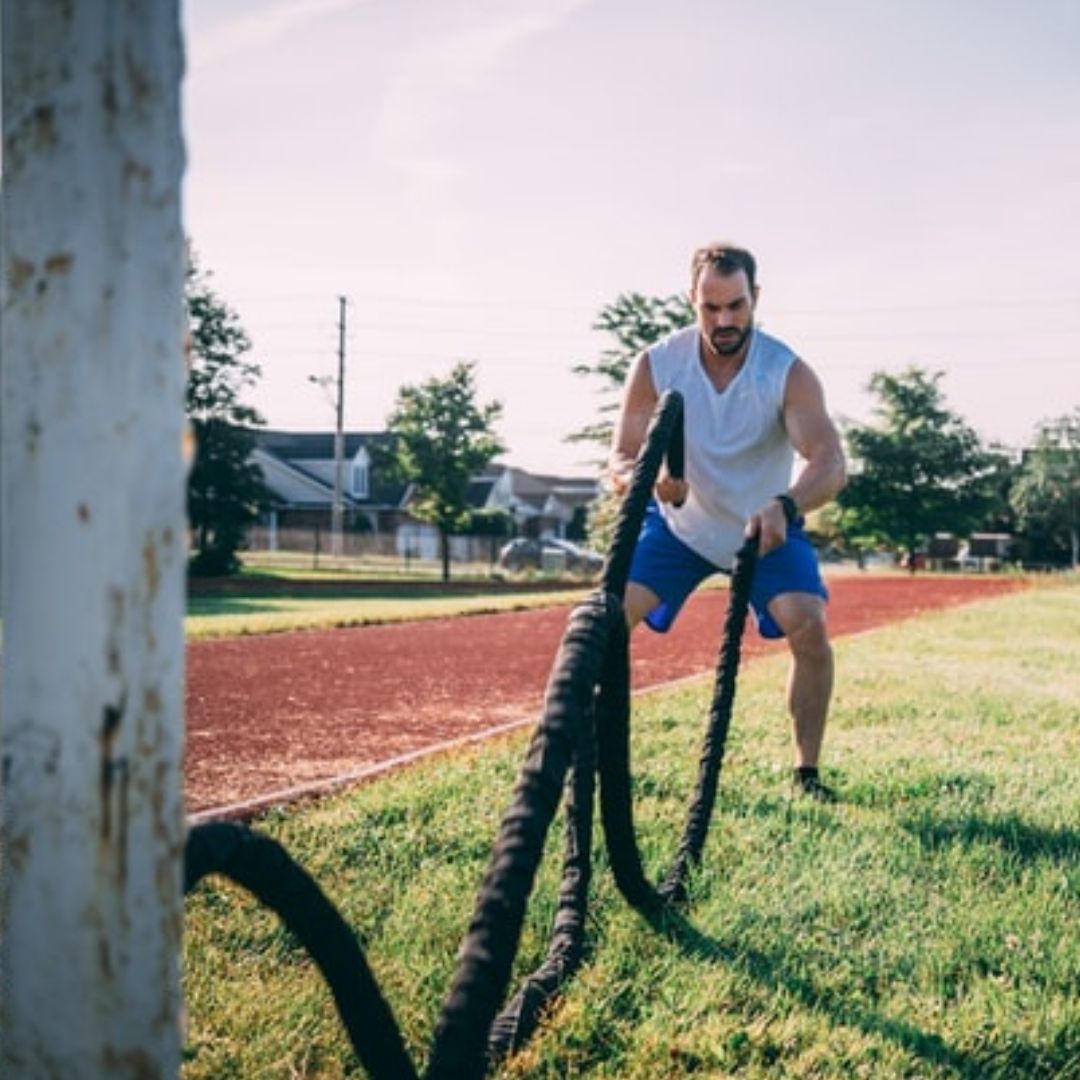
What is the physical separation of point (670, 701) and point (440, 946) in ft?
13.3

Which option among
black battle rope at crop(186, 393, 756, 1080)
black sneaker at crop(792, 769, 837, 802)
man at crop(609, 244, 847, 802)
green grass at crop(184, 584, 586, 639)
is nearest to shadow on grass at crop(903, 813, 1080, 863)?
black sneaker at crop(792, 769, 837, 802)

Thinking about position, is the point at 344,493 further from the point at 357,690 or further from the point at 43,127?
the point at 43,127

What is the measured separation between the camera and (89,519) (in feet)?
3.01

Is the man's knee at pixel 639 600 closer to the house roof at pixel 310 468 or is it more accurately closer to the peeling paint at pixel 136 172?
the peeling paint at pixel 136 172

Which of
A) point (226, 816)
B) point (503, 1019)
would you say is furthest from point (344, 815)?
point (503, 1019)

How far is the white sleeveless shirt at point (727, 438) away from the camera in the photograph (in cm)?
409

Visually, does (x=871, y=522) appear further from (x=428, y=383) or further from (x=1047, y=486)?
(x=428, y=383)

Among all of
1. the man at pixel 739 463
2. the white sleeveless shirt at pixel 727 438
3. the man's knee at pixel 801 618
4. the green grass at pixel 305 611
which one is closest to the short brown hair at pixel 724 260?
the man at pixel 739 463

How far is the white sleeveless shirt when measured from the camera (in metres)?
4.09

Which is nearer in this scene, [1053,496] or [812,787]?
[812,787]

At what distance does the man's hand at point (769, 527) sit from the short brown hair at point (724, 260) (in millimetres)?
848

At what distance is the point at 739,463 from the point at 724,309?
623mm

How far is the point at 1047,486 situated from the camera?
235 feet

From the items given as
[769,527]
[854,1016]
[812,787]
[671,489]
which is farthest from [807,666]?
[854,1016]
